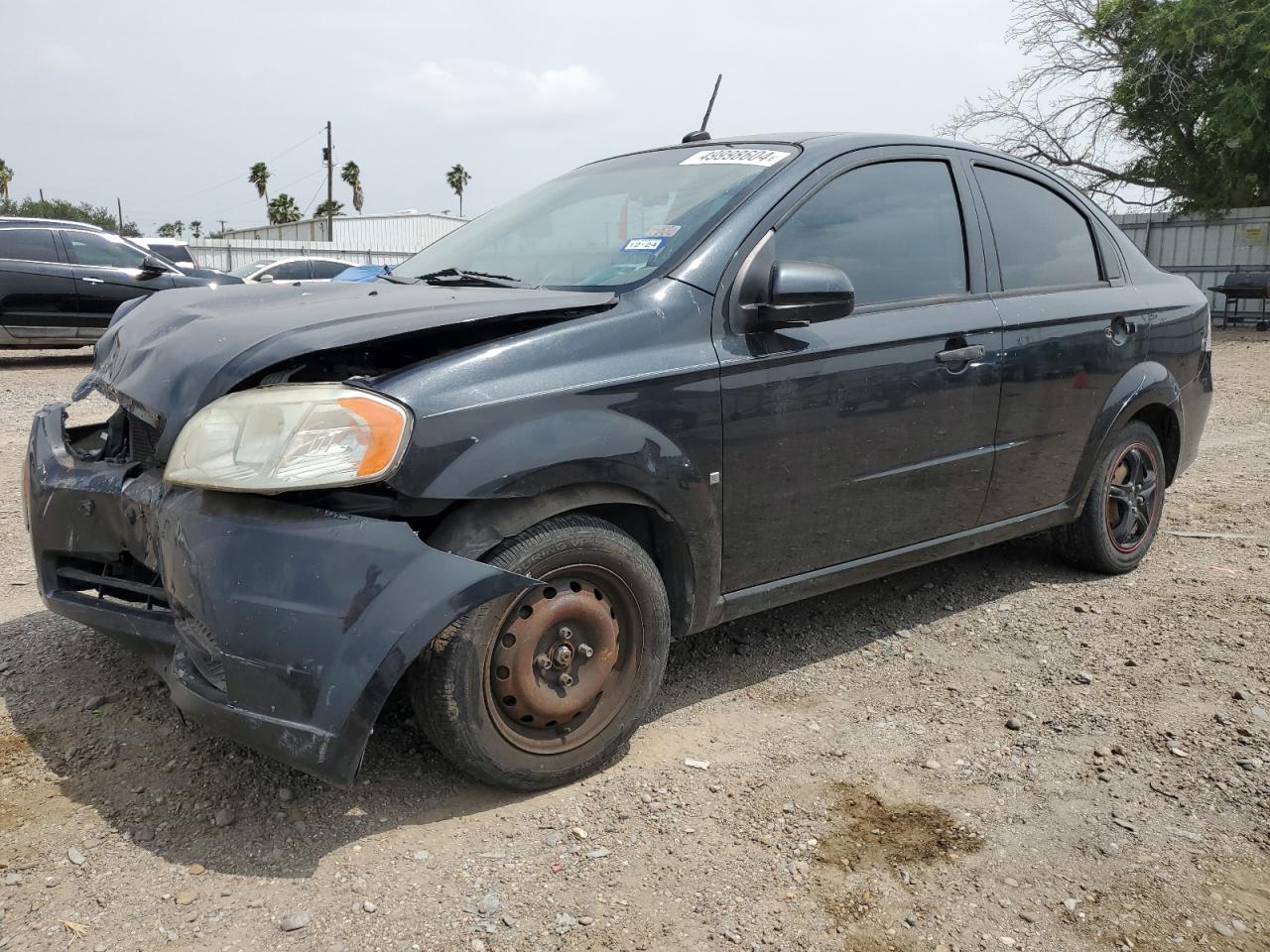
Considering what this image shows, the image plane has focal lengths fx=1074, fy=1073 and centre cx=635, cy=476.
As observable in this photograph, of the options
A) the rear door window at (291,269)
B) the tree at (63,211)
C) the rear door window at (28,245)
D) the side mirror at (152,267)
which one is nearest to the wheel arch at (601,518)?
the side mirror at (152,267)

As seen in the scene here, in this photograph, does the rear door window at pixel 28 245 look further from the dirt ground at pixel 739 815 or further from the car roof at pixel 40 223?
the dirt ground at pixel 739 815

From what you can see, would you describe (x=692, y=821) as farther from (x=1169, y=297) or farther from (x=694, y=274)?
(x=1169, y=297)

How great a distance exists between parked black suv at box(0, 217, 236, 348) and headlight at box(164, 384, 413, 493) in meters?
9.57

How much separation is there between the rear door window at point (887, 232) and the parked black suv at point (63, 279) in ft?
30.3

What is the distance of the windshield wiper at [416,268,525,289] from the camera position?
3174 mm

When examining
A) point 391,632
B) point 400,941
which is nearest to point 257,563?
point 391,632

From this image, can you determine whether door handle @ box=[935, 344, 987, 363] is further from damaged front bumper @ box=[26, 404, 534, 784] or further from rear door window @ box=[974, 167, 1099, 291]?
damaged front bumper @ box=[26, 404, 534, 784]

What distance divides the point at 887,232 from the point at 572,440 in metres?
1.50

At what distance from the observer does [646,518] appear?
2863mm

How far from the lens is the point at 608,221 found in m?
3.33

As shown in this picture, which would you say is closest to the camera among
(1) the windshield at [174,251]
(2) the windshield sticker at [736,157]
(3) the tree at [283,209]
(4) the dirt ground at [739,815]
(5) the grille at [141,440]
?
(4) the dirt ground at [739,815]

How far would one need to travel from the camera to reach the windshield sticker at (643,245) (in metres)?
3.04

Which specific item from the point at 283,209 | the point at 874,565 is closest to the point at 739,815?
the point at 874,565

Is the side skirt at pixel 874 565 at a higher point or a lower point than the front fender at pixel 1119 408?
lower
